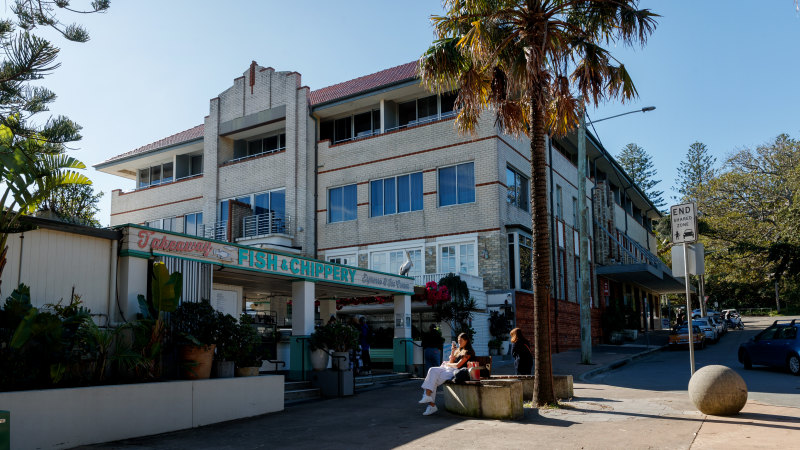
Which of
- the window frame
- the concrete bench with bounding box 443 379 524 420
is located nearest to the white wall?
the concrete bench with bounding box 443 379 524 420

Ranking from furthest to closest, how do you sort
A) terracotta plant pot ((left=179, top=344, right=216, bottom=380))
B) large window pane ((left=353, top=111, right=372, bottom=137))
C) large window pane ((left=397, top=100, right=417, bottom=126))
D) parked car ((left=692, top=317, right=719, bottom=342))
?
A: parked car ((left=692, top=317, right=719, bottom=342)), large window pane ((left=353, top=111, right=372, bottom=137)), large window pane ((left=397, top=100, right=417, bottom=126)), terracotta plant pot ((left=179, top=344, right=216, bottom=380))

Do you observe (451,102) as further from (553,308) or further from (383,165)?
(553,308)

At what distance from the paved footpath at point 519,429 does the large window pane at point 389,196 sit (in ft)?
52.3

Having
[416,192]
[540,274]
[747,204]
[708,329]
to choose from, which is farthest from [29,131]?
[747,204]

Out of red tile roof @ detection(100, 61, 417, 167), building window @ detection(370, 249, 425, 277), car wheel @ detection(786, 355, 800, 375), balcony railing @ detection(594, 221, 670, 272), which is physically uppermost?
red tile roof @ detection(100, 61, 417, 167)

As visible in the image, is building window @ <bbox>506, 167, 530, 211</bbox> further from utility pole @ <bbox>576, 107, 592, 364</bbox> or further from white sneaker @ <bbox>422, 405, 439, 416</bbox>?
white sneaker @ <bbox>422, 405, 439, 416</bbox>

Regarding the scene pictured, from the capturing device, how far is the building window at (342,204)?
29.4 metres

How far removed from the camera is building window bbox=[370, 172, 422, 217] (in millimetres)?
27797

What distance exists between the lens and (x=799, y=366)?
17141 mm

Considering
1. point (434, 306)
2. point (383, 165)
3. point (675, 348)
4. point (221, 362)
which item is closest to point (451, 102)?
point (383, 165)

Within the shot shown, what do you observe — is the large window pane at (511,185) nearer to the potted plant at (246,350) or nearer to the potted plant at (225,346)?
the potted plant at (246,350)

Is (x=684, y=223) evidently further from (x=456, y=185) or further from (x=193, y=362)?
(x=456, y=185)

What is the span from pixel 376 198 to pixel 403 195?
1368 mm

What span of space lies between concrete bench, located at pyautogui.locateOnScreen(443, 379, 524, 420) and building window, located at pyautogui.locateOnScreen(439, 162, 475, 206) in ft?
52.2
